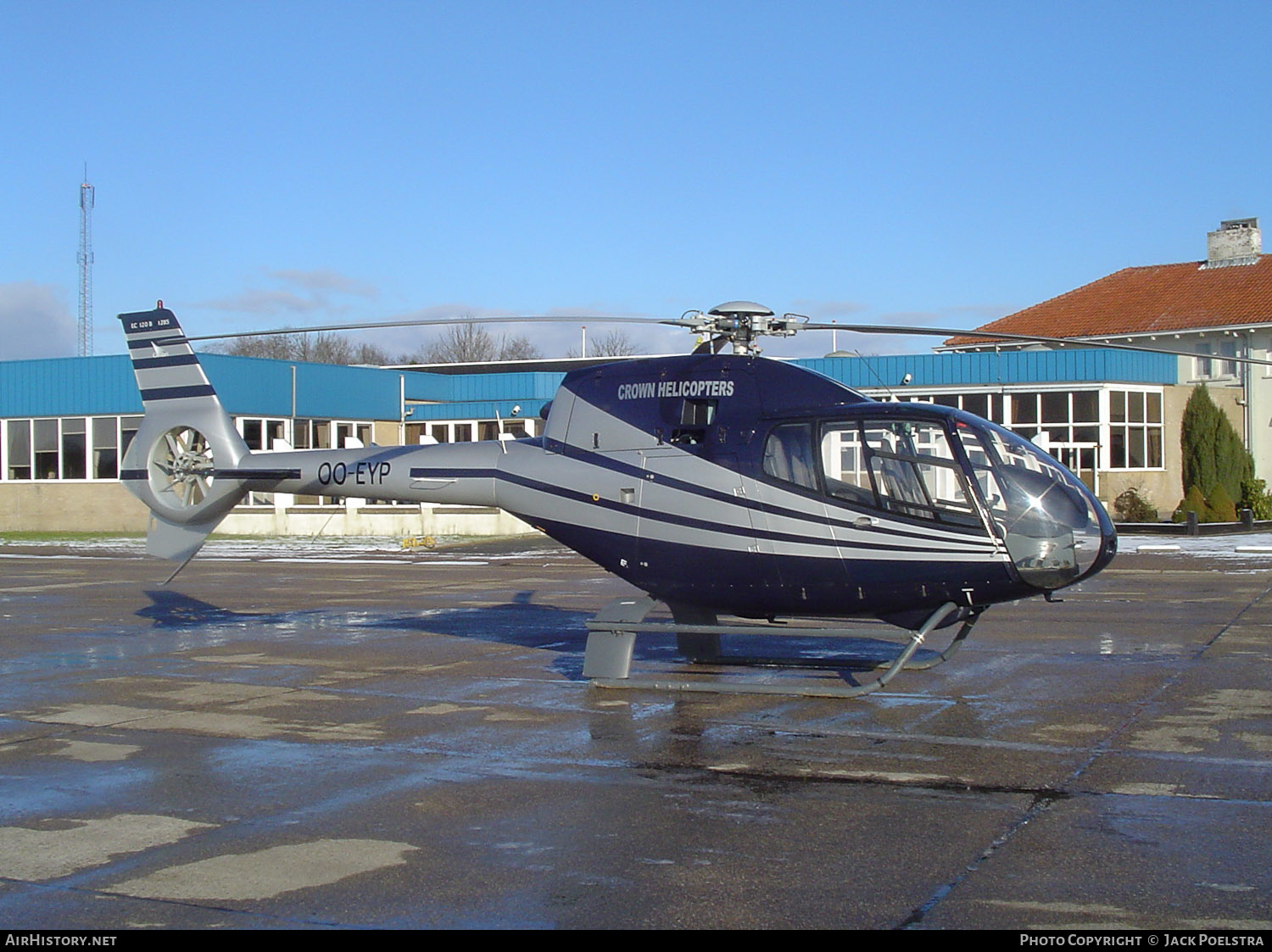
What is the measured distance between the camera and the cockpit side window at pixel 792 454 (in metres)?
10.9

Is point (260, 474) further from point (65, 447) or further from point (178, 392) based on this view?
point (65, 447)

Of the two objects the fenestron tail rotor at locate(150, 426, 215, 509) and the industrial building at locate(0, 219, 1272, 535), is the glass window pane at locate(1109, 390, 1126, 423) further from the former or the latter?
the fenestron tail rotor at locate(150, 426, 215, 509)

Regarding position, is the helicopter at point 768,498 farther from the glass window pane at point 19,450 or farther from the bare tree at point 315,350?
the bare tree at point 315,350

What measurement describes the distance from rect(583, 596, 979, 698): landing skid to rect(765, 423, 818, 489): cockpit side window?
4.34 ft

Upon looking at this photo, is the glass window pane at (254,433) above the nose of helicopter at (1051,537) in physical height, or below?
above

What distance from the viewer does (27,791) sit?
8.06 meters

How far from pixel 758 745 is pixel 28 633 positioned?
11247 mm

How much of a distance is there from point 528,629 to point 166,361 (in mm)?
5632

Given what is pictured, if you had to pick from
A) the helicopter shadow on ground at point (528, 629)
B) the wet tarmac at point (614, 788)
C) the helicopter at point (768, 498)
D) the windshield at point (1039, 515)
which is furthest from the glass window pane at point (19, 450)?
the windshield at point (1039, 515)

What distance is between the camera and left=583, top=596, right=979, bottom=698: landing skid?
34.2ft

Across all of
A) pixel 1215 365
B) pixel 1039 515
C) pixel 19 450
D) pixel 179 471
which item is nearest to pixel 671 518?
pixel 1039 515

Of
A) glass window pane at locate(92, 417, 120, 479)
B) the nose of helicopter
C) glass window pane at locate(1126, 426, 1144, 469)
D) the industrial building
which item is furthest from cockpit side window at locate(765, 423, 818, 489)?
glass window pane at locate(92, 417, 120, 479)

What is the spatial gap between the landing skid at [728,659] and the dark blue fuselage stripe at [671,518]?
2.10 ft

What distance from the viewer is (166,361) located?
1528cm
